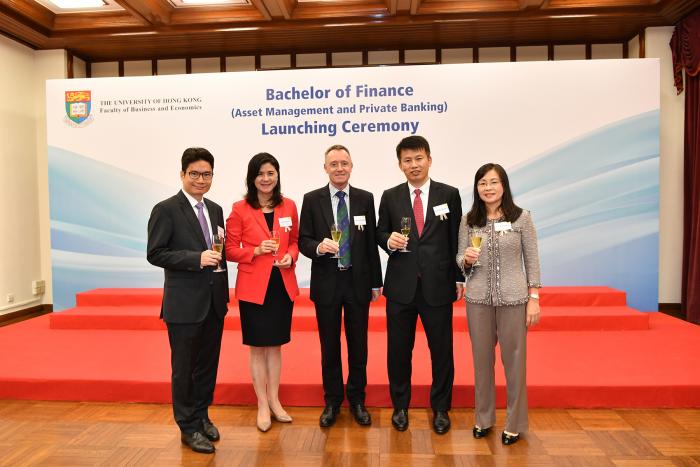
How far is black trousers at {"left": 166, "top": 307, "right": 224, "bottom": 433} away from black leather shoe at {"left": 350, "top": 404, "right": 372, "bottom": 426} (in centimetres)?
80

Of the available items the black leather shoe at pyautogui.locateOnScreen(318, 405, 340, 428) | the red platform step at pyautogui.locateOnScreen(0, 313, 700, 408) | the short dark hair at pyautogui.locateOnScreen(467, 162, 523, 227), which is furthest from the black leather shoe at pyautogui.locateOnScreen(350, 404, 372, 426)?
the short dark hair at pyautogui.locateOnScreen(467, 162, 523, 227)

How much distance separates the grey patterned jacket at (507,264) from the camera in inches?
96.3

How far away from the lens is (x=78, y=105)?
5.85m

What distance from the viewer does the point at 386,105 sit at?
562 cm

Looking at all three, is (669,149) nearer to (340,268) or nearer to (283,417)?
(340,268)

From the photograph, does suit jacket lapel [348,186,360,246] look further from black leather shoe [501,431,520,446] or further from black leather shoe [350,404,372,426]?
black leather shoe [501,431,520,446]

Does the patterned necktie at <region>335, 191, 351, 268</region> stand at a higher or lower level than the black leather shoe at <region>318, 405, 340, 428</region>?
higher

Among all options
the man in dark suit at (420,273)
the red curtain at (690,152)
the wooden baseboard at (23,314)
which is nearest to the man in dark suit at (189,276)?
the man in dark suit at (420,273)

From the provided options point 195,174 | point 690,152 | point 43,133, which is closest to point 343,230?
point 195,174

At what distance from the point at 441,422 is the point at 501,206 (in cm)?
119

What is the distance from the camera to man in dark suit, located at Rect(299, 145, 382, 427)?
8.75ft

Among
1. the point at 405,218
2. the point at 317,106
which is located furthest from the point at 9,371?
the point at 317,106

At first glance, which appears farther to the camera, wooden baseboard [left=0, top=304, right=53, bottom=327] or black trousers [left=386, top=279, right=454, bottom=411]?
wooden baseboard [left=0, top=304, right=53, bottom=327]

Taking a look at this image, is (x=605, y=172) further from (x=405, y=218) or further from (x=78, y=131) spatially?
(x=78, y=131)
